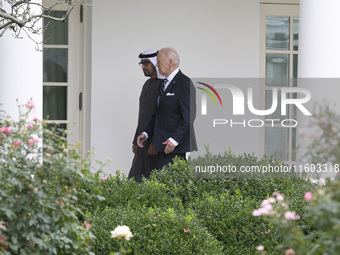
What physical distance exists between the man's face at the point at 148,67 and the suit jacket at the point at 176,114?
531mm

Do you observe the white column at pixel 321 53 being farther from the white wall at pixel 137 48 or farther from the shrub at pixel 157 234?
the white wall at pixel 137 48

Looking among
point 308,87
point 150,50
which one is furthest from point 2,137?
point 150,50

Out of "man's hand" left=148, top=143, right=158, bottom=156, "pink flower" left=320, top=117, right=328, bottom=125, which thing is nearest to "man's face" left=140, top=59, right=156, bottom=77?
"man's hand" left=148, top=143, right=158, bottom=156

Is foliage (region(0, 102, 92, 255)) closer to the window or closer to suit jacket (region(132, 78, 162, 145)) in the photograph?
suit jacket (region(132, 78, 162, 145))

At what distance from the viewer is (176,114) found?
7.64 metres

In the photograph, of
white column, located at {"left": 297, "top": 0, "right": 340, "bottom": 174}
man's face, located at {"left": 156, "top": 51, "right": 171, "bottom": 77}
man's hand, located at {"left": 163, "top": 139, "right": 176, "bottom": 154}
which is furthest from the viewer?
man's face, located at {"left": 156, "top": 51, "right": 171, "bottom": 77}

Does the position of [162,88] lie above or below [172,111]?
above

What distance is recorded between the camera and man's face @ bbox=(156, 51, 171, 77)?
25.2 feet

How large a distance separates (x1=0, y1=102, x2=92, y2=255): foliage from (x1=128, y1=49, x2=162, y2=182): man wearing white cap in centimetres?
430

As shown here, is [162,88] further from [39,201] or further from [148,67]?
[39,201]

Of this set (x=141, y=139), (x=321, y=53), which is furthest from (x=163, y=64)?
(x=321, y=53)

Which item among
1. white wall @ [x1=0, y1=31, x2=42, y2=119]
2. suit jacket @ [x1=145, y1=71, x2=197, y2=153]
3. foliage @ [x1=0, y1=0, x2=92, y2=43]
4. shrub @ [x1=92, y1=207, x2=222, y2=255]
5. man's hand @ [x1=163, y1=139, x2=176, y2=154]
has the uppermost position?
foliage @ [x1=0, y1=0, x2=92, y2=43]

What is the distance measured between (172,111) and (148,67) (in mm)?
789

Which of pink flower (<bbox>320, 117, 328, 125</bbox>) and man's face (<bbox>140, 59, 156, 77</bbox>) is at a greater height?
man's face (<bbox>140, 59, 156, 77</bbox>)
